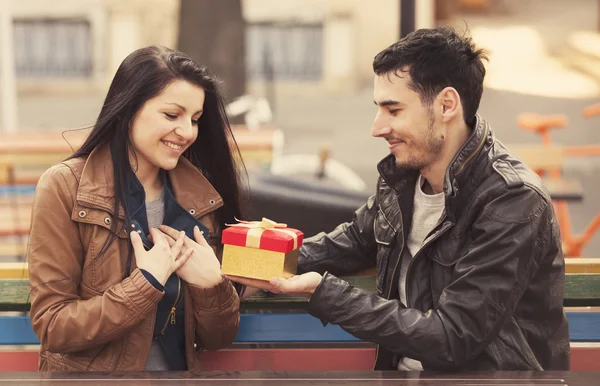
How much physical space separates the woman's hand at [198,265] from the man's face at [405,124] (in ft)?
1.93

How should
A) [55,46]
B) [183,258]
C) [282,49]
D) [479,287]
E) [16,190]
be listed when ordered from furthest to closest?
[55,46] → [282,49] → [16,190] → [183,258] → [479,287]

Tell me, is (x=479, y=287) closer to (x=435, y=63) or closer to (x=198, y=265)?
(x=435, y=63)

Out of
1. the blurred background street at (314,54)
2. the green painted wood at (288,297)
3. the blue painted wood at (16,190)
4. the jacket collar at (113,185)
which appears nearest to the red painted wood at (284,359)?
the green painted wood at (288,297)

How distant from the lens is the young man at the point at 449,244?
220 centimetres

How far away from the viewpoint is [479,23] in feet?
29.7

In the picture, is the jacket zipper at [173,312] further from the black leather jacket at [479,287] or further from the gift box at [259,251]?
the black leather jacket at [479,287]

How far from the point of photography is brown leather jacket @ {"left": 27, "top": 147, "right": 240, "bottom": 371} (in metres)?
2.30

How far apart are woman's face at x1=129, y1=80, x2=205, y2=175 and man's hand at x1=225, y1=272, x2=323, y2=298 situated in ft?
1.42

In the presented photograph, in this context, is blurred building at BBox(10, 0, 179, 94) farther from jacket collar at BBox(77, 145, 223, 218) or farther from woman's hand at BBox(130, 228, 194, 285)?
woman's hand at BBox(130, 228, 194, 285)

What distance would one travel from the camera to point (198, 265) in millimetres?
2451

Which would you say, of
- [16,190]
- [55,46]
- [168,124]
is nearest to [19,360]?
[168,124]

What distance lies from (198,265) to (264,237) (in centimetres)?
28

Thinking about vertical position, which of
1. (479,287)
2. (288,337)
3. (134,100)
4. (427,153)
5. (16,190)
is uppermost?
(134,100)

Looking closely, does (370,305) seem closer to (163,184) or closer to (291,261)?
(291,261)
